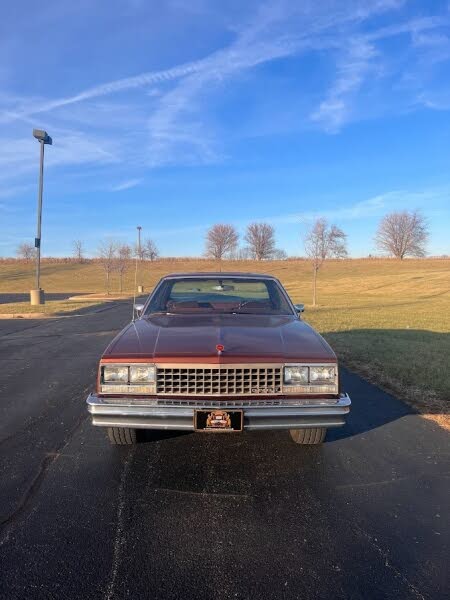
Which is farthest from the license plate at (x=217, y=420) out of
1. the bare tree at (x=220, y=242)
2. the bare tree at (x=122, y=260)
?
the bare tree at (x=220, y=242)

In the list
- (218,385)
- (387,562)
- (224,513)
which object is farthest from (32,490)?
(387,562)

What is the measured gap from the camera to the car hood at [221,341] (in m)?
3.16

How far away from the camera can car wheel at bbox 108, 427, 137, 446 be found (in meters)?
3.55

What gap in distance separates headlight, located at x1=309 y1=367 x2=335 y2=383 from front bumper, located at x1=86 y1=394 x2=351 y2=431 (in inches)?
5.6

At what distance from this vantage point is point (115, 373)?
3199mm

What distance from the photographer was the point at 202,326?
12.4 feet

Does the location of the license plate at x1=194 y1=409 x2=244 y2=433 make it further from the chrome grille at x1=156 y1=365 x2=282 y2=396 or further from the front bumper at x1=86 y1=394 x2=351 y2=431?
the chrome grille at x1=156 y1=365 x2=282 y2=396

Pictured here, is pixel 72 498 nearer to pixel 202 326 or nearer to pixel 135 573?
pixel 135 573

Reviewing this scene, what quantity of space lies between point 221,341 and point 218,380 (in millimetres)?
345

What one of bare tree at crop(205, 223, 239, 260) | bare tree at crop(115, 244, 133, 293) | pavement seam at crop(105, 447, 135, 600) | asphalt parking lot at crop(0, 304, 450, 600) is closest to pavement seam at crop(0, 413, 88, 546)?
asphalt parking lot at crop(0, 304, 450, 600)

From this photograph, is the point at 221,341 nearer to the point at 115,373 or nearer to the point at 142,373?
the point at 142,373

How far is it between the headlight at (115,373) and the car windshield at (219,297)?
1.38 meters

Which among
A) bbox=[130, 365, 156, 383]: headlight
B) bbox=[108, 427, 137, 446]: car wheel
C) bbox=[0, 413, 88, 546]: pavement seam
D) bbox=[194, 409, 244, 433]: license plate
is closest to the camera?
bbox=[0, 413, 88, 546]: pavement seam

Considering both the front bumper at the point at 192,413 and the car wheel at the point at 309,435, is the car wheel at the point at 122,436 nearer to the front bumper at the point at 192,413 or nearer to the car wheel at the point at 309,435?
the front bumper at the point at 192,413
